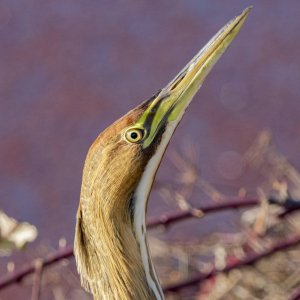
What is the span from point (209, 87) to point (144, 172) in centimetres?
373

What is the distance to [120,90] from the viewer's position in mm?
6414

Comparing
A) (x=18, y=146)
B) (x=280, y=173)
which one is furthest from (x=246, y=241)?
(x=18, y=146)

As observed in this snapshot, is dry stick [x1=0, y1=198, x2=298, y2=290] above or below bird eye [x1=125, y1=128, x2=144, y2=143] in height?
below

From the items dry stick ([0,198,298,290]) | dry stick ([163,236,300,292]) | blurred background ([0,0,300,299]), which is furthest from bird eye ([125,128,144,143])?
blurred background ([0,0,300,299])

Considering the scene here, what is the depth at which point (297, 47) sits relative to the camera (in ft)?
21.5

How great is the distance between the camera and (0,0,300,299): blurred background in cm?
574

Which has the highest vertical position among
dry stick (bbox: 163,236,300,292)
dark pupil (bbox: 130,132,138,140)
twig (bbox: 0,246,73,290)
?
dark pupil (bbox: 130,132,138,140)

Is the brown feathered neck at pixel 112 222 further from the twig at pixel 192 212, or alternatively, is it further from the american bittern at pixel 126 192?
the twig at pixel 192 212

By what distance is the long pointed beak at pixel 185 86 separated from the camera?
8.70 ft

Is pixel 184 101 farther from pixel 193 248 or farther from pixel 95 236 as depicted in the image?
pixel 193 248

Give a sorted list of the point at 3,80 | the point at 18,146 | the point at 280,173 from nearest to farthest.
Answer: the point at 280,173 → the point at 18,146 → the point at 3,80

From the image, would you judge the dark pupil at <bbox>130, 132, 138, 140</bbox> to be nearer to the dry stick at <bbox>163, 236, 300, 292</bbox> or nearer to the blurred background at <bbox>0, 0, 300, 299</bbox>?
the dry stick at <bbox>163, 236, 300, 292</bbox>

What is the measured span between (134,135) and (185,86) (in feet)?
0.55

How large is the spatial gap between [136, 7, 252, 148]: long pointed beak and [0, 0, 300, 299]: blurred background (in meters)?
2.49
